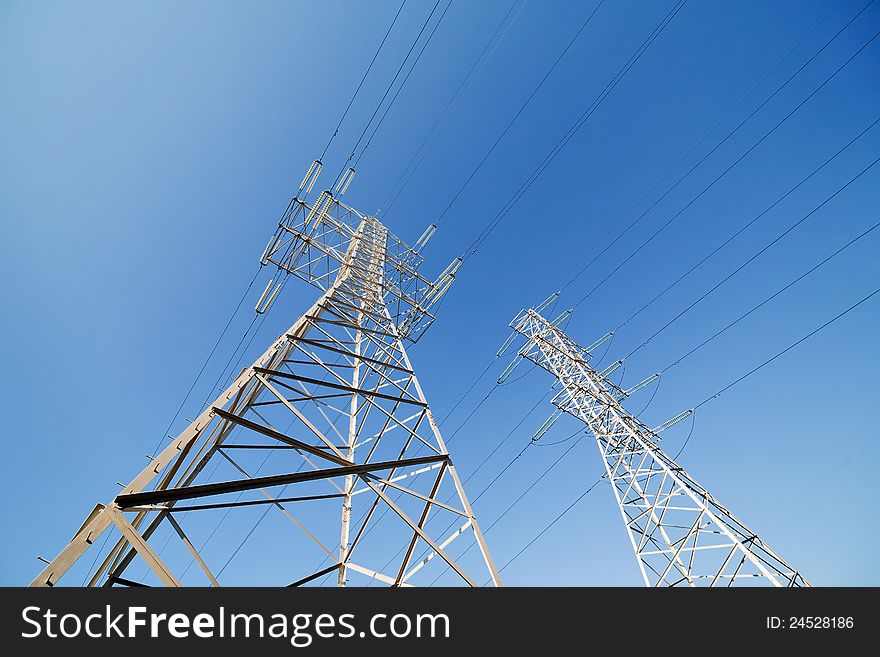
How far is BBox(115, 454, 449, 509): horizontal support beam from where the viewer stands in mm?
2775

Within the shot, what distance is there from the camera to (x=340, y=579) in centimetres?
473

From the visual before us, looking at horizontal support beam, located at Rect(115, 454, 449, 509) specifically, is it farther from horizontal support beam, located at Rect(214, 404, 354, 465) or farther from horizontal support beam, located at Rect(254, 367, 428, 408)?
horizontal support beam, located at Rect(254, 367, 428, 408)

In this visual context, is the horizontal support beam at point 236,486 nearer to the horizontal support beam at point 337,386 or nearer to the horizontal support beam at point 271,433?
the horizontal support beam at point 271,433

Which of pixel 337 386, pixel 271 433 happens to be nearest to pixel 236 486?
pixel 271 433

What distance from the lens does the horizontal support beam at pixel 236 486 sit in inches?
109

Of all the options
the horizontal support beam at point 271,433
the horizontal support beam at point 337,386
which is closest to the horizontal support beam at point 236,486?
the horizontal support beam at point 271,433

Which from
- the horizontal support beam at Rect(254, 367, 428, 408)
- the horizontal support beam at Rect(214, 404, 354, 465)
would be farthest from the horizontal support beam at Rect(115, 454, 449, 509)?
the horizontal support beam at Rect(254, 367, 428, 408)

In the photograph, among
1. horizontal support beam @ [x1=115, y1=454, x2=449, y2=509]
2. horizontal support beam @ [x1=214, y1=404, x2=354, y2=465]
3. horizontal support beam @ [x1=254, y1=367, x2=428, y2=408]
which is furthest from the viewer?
horizontal support beam @ [x1=254, y1=367, x2=428, y2=408]

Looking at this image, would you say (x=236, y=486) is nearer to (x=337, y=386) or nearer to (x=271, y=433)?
(x=271, y=433)
